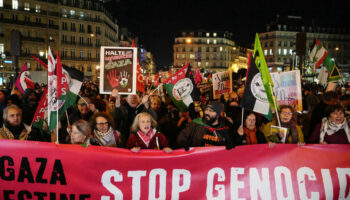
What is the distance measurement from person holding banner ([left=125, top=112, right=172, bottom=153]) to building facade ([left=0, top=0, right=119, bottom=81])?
59.6m

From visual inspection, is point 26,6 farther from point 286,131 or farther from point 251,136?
point 286,131

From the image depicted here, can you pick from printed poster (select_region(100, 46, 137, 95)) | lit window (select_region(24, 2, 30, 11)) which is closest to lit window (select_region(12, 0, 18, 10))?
lit window (select_region(24, 2, 30, 11))

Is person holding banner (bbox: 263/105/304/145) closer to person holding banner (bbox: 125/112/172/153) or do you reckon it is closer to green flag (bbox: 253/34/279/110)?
green flag (bbox: 253/34/279/110)

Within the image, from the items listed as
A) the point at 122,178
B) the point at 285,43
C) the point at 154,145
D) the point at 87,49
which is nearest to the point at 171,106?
the point at 154,145

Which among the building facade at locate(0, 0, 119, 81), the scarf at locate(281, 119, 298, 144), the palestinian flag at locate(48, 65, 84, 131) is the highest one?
the building facade at locate(0, 0, 119, 81)

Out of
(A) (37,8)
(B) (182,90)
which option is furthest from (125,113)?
(A) (37,8)

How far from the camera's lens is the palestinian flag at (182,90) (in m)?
7.47

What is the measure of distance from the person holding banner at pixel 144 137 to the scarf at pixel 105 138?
0.28 meters

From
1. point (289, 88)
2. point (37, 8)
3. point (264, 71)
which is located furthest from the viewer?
point (37, 8)

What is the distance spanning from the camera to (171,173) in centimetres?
462

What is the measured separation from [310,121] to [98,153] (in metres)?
4.37

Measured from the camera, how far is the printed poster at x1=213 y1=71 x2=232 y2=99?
10.6 metres

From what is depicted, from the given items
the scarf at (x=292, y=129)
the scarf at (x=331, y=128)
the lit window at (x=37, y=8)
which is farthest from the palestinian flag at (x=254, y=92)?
the lit window at (x=37, y=8)

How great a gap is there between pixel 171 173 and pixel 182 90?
3.24 m
